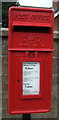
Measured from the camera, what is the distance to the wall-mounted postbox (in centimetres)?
238

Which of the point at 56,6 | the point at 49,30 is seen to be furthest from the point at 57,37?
the point at 56,6

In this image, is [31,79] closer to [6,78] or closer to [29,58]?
[29,58]

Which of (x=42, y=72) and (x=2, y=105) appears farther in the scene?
(x=2, y=105)

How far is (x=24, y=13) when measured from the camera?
7.82 feet

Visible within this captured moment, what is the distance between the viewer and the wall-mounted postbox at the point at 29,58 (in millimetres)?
2379

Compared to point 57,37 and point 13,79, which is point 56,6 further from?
point 13,79

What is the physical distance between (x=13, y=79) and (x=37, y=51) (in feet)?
1.42

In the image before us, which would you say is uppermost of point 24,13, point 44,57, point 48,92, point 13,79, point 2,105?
point 24,13

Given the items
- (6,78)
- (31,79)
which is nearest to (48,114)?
(6,78)

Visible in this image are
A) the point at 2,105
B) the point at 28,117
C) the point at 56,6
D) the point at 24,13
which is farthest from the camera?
the point at 56,6

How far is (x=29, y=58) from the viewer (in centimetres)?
241

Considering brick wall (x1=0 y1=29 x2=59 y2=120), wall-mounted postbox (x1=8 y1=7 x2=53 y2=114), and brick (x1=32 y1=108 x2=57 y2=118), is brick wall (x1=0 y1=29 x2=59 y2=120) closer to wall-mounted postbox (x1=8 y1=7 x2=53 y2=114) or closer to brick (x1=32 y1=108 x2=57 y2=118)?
brick (x1=32 y1=108 x2=57 y2=118)

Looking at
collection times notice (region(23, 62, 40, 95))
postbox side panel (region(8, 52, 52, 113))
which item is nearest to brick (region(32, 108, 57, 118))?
postbox side panel (region(8, 52, 52, 113))

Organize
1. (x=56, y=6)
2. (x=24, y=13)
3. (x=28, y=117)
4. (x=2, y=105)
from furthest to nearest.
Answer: (x=56, y=6) < (x=2, y=105) < (x=28, y=117) < (x=24, y=13)
